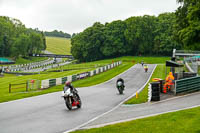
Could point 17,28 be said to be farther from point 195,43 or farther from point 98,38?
point 195,43

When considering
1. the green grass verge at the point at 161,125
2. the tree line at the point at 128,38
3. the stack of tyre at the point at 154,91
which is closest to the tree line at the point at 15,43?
the tree line at the point at 128,38

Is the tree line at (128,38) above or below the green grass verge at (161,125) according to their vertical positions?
above

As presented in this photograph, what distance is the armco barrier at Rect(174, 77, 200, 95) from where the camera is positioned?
54.7 feet

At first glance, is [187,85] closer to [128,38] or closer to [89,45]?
[89,45]

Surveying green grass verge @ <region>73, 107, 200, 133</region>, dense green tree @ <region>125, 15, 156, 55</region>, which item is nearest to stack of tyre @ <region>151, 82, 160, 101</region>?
green grass verge @ <region>73, 107, 200, 133</region>

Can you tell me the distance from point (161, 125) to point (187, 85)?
909cm

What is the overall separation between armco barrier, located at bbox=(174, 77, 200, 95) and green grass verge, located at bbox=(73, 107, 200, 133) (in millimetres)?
6209

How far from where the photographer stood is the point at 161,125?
8.98 m

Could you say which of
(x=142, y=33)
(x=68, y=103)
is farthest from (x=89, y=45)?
(x=68, y=103)

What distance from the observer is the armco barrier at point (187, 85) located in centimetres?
1669

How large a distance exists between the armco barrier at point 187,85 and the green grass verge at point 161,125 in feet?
20.4

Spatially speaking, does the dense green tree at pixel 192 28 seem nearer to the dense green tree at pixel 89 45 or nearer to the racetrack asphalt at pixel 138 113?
the racetrack asphalt at pixel 138 113

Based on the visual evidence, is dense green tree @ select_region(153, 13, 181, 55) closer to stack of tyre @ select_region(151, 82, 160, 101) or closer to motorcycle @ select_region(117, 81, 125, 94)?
motorcycle @ select_region(117, 81, 125, 94)

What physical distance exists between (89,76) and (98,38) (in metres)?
60.3
